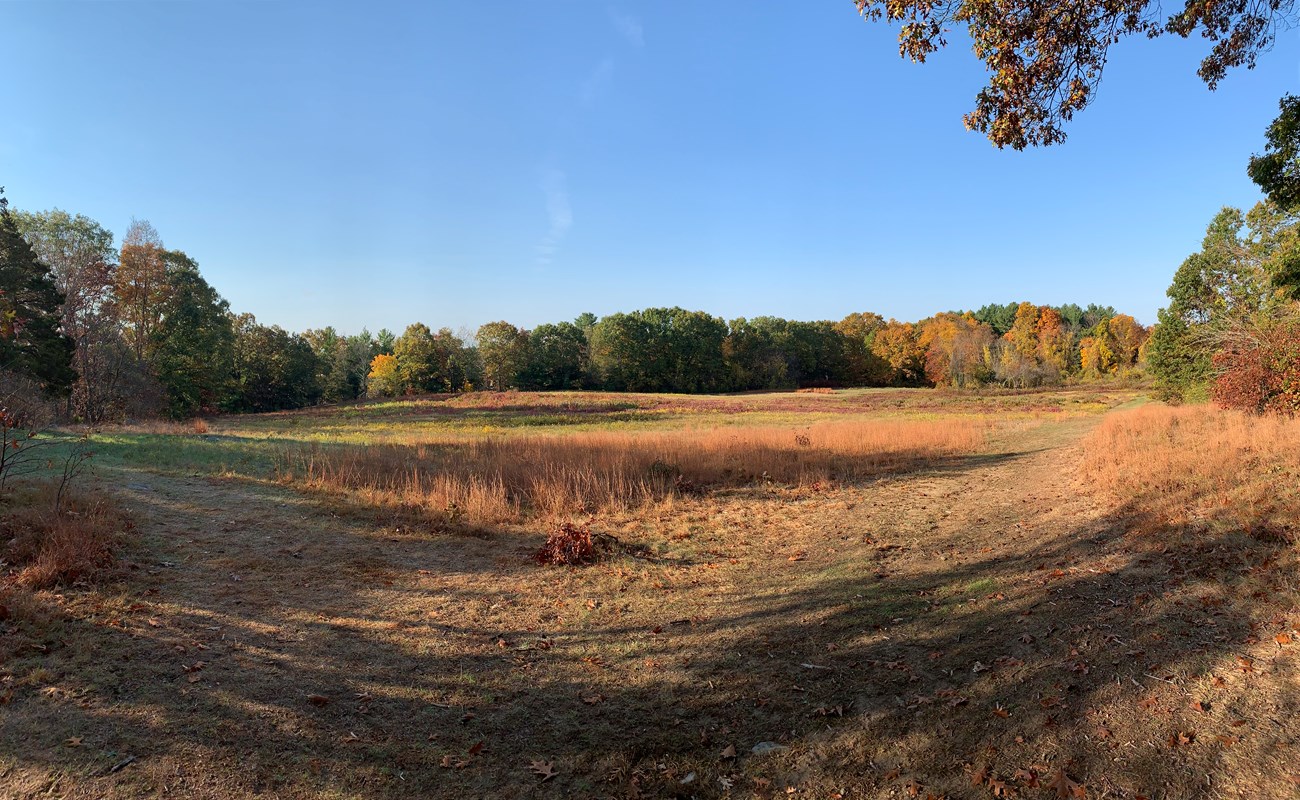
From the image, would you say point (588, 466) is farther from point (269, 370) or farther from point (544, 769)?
point (269, 370)

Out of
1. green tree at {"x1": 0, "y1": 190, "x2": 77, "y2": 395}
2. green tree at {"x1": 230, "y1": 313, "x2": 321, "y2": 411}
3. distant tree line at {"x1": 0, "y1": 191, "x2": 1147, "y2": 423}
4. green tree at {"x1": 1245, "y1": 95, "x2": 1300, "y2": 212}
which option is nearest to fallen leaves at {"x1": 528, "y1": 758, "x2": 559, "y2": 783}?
green tree at {"x1": 1245, "y1": 95, "x2": 1300, "y2": 212}

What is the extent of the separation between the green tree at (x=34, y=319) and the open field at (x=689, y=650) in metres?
22.2

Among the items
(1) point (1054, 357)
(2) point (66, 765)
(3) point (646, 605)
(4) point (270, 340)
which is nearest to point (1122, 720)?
(3) point (646, 605)

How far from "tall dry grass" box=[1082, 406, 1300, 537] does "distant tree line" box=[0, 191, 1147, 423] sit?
30.2 metres

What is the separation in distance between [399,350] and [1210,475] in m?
80.2

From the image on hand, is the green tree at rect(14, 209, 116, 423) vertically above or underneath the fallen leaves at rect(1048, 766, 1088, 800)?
above

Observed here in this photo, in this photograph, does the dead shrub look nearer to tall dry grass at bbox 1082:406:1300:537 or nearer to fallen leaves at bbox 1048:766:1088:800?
fallen leaves at bbox 1048:766:1088:800

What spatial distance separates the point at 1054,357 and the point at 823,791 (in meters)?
95.6

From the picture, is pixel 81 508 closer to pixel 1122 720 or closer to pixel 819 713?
pixel 819 713

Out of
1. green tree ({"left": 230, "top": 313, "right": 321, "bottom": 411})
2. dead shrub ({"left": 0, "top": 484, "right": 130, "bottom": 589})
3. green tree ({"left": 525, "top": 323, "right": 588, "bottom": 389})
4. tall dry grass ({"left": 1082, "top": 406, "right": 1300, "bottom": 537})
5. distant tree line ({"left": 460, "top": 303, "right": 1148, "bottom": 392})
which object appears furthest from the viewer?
green tree ({"left": 525, "top": 323, "right": 588, "bottom": 389})

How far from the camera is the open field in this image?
347 centimetres

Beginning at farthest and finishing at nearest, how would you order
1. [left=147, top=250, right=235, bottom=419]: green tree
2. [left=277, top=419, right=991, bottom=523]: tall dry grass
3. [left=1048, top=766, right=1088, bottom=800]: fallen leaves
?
[left=147, top=250, right=235, bottom=419]: green tree → [left=277, top=419, right=991, bottom=523]: tall dry grass → [left=1048, top=766, right=1088, bottom=800]: fallen leaves

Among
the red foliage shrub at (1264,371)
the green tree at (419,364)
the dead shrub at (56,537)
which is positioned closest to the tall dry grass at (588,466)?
the dead shrub at (56,537)

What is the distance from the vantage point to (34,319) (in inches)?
1003
